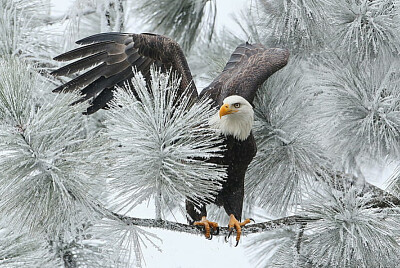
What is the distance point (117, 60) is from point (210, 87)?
0.88ft

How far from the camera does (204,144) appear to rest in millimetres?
1121

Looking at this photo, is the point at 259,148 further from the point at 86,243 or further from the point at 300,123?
the point at 86,243

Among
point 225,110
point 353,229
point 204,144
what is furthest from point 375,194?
point 204,144

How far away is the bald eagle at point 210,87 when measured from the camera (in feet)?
4.90

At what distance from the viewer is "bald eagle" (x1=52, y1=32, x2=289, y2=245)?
58.8 inches

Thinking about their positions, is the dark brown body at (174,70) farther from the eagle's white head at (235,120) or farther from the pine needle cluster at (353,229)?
the pine needle cluster at (353,229)

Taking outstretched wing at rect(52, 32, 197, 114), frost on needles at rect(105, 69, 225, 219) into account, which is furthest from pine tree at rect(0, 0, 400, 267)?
outstretched wing at rect(52, 32, 197, 114)

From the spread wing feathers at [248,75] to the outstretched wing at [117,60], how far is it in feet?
0.33

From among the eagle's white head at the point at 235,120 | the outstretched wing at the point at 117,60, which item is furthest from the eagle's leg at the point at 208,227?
the outstretched wing at the point at 117,60

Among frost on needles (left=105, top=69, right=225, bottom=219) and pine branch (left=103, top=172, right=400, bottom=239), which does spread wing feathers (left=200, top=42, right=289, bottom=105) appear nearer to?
pine branch (left=103, top=172, right=400, bottom=239)

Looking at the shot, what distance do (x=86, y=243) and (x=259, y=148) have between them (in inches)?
20.7

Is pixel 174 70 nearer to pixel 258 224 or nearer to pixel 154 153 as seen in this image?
pixel 258 224

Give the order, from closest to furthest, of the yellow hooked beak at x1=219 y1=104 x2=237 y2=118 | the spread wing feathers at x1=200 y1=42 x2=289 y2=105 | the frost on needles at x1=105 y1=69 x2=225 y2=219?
the frost on needles at x1=105 y1=69 x2=225 y2=219
the yellow hooked beak at x1=219 y1=104 x2=237 y2=118
the spread wing feathers at x1=200 y1=42 x2=289 y2=105

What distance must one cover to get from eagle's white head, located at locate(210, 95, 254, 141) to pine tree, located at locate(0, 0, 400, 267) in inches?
5.6
